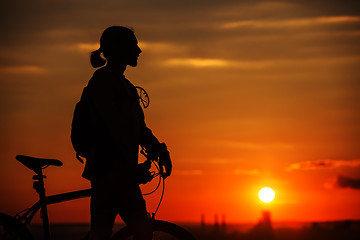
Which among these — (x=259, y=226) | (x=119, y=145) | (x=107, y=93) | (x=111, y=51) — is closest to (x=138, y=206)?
(x=119, y=145)

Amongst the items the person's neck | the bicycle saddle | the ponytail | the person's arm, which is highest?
the ponytail

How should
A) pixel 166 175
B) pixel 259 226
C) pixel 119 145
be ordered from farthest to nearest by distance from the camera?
pixel 259 226 → pixel 166 175 → pixel 119 145

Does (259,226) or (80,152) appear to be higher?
(259,226)

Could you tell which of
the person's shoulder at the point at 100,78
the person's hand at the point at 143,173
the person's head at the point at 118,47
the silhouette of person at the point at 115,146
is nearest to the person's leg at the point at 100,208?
the silhouette of person at the point at 115,146

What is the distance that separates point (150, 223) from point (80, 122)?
110 cm

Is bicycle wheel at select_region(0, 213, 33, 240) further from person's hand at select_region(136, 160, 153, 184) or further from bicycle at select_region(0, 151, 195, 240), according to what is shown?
person's hand at select_region(136, 160, 153, 184)

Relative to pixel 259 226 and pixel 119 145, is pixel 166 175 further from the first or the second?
pixel 259 226

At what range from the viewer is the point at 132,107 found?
548cm

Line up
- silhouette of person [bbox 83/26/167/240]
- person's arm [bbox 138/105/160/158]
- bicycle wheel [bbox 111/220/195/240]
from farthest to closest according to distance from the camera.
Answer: person's arm [bbox 138/105/160/158] → bicycle wheel [bbox 111/220/195/240] → silhouette of person [bbox 83/26/167/240]

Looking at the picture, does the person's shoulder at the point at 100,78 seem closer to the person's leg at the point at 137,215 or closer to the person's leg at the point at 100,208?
the person's leg at the point at 100,208

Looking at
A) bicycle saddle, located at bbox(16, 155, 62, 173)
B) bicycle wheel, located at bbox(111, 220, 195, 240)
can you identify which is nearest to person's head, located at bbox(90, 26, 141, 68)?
bicycle saddle, located at bbox(16, 155, 62, 173)

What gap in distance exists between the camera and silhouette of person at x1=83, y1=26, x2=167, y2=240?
17.4 feet

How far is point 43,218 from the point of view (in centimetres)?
591

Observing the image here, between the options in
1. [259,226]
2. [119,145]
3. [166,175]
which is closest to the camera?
[119,145]
